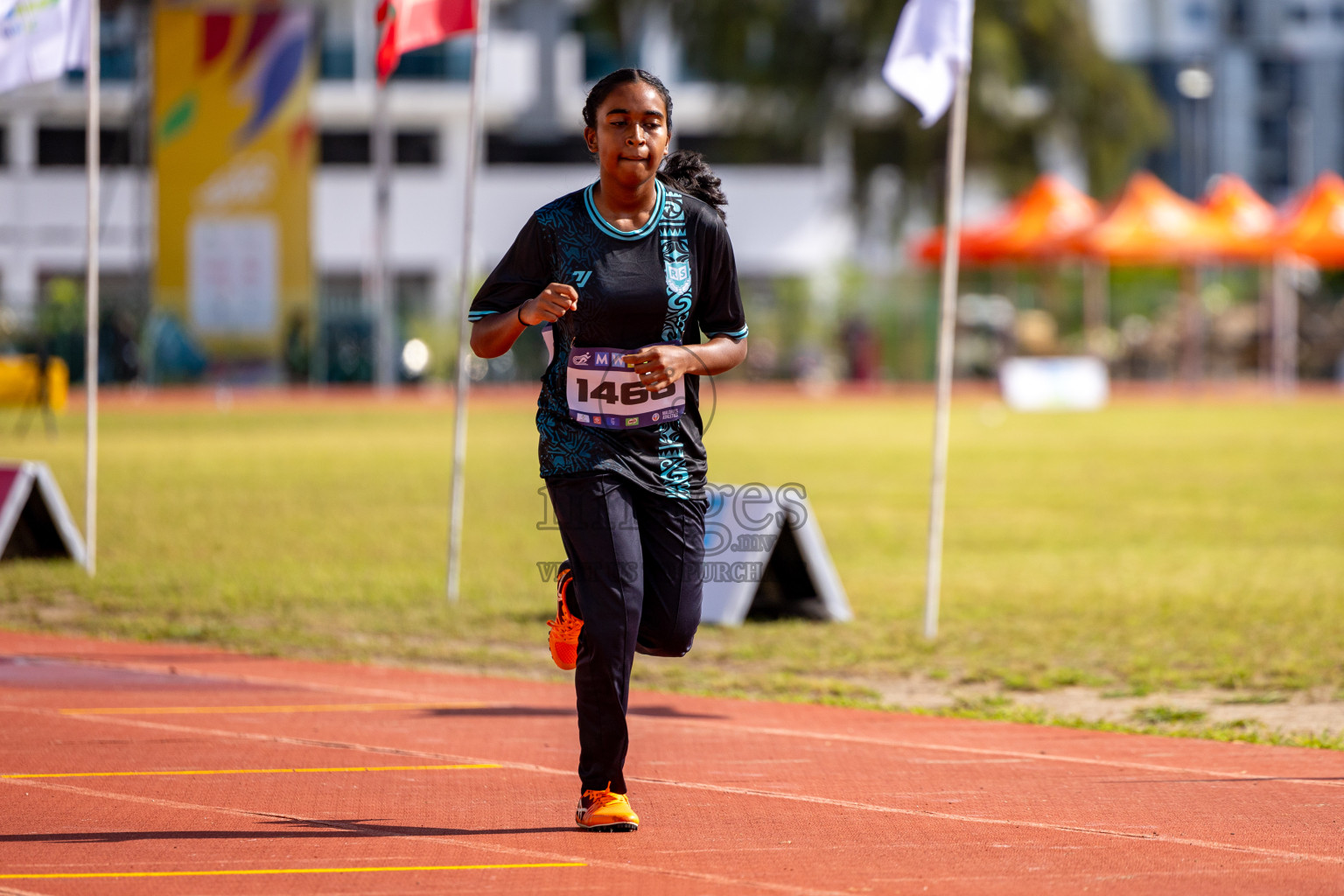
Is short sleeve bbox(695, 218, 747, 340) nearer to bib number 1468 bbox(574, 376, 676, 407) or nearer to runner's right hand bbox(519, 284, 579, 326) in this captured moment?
bib number 1468 bbox(574, 376, 676, 407)

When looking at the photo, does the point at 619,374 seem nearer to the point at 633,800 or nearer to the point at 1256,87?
the point at 633,800

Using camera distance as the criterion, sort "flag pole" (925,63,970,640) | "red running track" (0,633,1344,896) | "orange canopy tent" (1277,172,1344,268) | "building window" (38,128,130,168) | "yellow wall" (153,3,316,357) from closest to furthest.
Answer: "red running track" (0,633,1344,896), "flag pole" (925,63,970,640), "yellow wall" (153,3,316,357), "orange canopy tent" (1277,172,1344,268), "building window" (38,128,130,168)

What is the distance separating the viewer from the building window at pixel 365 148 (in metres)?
56.3

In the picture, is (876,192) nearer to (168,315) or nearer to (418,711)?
(168,315)

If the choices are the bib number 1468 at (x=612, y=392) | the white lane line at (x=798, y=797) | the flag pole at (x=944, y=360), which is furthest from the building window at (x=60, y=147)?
the bib number 1468 at (x=612, y=392)

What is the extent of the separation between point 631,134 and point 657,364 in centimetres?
68

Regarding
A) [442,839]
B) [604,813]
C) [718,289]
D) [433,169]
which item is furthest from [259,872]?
[433,169]

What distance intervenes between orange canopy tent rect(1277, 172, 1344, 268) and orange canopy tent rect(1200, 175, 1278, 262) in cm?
34

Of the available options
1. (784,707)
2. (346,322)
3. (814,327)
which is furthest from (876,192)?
(784,707)

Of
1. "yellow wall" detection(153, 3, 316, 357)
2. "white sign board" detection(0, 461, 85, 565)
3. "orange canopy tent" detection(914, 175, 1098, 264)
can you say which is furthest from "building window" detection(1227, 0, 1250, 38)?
"white sign board" detection(0, 461, 85, 565)

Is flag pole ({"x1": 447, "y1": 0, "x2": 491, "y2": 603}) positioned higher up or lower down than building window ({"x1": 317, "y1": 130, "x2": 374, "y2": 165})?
lower down

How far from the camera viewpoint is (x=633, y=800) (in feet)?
19.4

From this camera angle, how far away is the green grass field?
924cm

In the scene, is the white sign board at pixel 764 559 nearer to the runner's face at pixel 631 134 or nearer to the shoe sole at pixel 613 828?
the shoe sole at pixel 613 828
